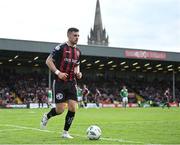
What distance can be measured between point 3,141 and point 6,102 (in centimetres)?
3850

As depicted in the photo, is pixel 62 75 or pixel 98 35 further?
pixel 98 35

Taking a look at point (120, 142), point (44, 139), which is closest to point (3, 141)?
point (44, 139)

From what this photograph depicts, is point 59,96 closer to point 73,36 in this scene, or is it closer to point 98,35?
point 73,36

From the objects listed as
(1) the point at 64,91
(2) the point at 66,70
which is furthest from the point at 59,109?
(2) the point at 66,70

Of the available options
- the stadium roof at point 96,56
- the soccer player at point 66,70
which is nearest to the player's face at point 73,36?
the soccer player at point 66,70

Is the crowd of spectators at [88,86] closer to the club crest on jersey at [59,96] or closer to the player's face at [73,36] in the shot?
the club crest on jersey at [59,96]

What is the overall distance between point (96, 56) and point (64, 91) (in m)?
42.1

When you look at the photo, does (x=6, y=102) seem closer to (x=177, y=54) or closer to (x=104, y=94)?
(x=104, y=94)

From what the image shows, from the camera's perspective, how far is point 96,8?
525 ft

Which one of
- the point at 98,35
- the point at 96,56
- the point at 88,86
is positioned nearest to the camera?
the point at 96,56

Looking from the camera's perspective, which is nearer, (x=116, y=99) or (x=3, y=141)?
(x=3, y=141)

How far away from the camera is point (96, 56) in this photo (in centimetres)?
5247

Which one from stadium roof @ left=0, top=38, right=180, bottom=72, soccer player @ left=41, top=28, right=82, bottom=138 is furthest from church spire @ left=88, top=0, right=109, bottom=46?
soccer player @ left=41, top=28, right=82, bottom=138

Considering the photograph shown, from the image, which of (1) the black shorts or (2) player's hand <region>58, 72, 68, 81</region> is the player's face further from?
(1) the black shorts
